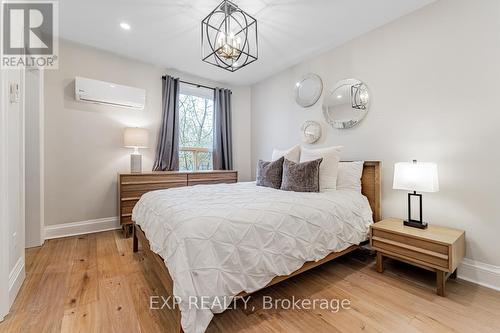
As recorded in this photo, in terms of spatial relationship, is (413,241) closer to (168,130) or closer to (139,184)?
(139,184)

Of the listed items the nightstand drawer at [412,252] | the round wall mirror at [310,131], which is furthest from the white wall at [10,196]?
the round wall mirror at [310,131]

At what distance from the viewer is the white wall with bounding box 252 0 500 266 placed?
6.01ft

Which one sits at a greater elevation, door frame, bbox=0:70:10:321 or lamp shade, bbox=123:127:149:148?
lamp shade, bbox=123:127:149:148

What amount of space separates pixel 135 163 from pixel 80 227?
1131 millimetres

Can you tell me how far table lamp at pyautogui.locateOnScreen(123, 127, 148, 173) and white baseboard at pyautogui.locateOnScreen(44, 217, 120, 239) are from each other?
34.1 inches

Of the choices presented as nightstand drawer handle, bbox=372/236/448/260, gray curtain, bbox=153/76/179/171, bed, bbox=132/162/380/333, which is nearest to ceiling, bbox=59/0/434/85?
gray curtain, bbox=153/76/179/171

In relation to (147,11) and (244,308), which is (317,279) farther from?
(147,11)

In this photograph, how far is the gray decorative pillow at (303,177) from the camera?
7.62ft

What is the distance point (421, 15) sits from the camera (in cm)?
221

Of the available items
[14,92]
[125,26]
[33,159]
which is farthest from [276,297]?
[125,26]

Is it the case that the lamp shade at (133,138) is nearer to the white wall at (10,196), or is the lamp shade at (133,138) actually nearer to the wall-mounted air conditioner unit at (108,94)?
the wall-mounted air conditioner unit at (108,94)

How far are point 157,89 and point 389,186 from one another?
11.9ft

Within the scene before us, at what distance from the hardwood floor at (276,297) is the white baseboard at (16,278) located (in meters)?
0.05

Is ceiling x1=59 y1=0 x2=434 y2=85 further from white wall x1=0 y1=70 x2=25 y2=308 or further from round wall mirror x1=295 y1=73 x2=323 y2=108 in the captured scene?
white wall x1=0 y1=70 x2=25 y2=308
